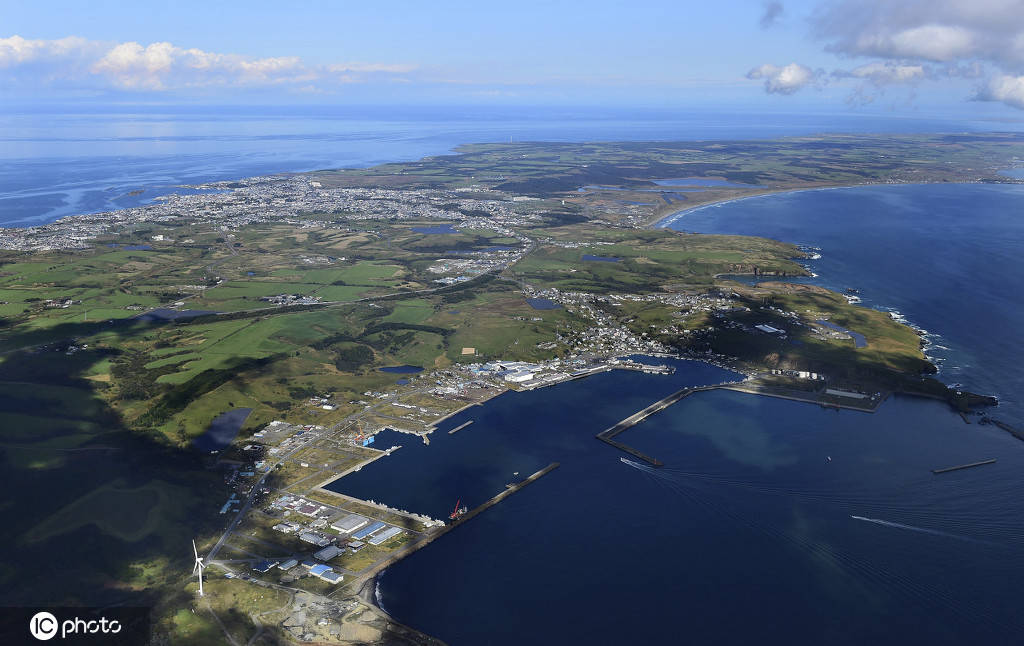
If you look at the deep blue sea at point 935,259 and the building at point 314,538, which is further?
the deep blue sea at point 935,259

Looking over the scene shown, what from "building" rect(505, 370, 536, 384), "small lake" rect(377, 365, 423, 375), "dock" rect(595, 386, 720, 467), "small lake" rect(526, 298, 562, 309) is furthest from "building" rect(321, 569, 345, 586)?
"small lake" rect(526, 298, 562, 309)

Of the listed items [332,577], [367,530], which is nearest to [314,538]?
[367,530]

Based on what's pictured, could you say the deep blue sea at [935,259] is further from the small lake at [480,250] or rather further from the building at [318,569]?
the building at [318,569]

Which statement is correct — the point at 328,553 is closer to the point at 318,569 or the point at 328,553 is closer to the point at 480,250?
the point at 318,569

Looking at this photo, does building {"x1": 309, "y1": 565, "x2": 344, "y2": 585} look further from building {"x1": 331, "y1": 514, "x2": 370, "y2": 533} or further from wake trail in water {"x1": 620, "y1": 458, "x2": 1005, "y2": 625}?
wake trail in water {"x1": 620, "y1": 458, "x2": 1005, "y2": 625}

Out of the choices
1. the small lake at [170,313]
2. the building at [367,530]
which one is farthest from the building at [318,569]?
the small lake at [170,313]

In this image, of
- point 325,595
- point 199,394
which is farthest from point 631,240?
point 325,595
